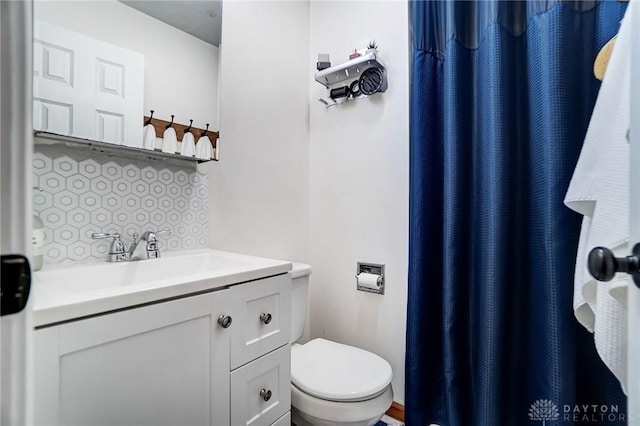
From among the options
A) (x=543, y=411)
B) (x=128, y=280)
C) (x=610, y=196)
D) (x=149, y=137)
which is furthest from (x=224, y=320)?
(x=543, y=411)

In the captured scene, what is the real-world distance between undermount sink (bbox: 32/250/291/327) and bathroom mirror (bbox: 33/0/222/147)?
425 mm

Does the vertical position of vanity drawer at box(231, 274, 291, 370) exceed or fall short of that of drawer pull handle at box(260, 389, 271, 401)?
it exceeds it

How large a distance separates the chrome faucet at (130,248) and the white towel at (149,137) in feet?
1.04

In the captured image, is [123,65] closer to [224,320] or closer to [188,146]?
[188,146]

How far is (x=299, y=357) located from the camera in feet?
4.25

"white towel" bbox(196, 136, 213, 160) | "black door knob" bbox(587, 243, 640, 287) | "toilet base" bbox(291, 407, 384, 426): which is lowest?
"toilet base" bbox(291, 407, 384, 426)

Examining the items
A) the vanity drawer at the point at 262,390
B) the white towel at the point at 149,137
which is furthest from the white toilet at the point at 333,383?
the white towel at the point at 149,137

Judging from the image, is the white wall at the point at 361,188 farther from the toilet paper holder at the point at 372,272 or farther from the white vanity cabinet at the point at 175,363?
the white vanity cabinet at the point at 175,363

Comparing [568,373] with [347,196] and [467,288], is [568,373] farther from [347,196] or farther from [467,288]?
[347,196]

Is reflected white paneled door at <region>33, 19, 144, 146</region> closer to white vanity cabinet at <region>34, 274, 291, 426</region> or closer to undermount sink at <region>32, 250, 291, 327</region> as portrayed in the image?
undermount sink at <region>32, 250, 291, 327</region>

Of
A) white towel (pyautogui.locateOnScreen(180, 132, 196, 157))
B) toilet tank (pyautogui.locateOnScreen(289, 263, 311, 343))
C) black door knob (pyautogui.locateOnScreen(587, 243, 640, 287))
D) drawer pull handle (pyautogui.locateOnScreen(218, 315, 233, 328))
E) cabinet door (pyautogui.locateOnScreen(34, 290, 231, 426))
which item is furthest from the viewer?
toilet tank (pyautogui.locateOnScreen(289, 263, 311, 343))

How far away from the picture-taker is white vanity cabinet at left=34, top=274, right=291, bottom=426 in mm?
559

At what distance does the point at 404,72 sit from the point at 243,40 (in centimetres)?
80

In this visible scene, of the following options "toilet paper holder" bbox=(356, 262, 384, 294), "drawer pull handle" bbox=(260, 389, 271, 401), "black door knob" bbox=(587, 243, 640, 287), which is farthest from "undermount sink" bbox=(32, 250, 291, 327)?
"black door knob" bbox=(587, 243, 640, 287)
